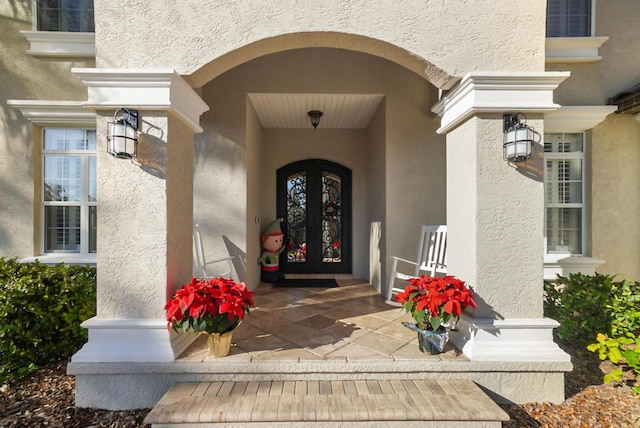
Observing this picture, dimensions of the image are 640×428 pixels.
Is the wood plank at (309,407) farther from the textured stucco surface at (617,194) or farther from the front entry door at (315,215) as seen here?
the textured stucco surface at (617,194)

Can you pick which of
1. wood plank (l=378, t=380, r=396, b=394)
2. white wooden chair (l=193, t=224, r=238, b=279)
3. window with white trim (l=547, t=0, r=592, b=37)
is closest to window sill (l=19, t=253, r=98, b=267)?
white wooden chair (l=193, t=224, r=238, b=279)

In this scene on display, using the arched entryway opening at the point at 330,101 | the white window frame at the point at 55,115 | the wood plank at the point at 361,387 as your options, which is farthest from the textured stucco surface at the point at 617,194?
the white window frame at the point at 55,115

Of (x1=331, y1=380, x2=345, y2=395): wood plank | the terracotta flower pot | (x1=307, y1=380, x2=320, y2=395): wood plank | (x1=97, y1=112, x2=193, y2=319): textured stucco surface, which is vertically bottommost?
(x1=307, y1=380, x2=320, y2=395): wood plank

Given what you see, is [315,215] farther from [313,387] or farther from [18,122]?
[18,122]

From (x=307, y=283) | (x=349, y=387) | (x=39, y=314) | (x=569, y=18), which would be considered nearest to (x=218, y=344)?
(x=349, y=387)

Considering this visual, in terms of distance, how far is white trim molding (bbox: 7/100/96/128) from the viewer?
12.5 feet

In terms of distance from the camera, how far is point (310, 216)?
19.2 feet

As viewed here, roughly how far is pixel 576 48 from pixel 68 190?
736 cm

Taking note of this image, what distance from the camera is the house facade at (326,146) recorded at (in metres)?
2.29

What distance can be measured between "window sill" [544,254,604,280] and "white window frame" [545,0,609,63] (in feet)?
8.81

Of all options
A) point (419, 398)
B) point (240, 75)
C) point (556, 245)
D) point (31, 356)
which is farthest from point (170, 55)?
point (556, 245)

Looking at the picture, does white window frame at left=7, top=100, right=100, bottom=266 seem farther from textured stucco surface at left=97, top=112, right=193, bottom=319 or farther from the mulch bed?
textured stucco surface at left=97, top=112, right=193, bottom=319

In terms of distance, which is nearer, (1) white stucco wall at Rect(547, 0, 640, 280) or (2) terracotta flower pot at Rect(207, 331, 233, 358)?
(2) terracotta flower pot at Rect(207, 331, 233, 358)

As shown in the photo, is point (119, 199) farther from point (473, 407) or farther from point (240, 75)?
point (473, 407)
